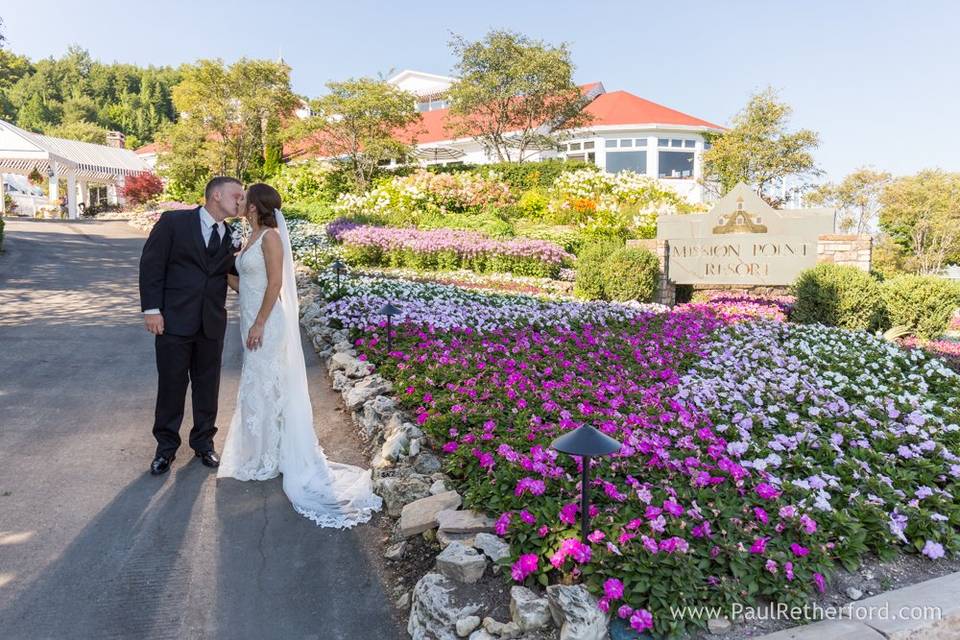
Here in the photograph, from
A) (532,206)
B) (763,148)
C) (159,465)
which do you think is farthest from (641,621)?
(763,148)

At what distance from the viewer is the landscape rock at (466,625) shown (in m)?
2.51

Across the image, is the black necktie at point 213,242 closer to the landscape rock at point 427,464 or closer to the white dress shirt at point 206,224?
the white dress shirt at point 206,224

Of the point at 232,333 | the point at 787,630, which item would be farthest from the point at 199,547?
the point at 232,333

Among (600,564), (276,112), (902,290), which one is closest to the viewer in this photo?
(600,564)

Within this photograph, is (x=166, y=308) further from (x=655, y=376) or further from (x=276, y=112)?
(x=276, y=112)

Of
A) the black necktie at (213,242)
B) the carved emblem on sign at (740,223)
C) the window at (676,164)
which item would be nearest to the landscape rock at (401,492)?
the black necktie at (213,242)

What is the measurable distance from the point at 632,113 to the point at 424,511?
101ft

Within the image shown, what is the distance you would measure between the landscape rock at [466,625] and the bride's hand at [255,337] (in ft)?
7.97

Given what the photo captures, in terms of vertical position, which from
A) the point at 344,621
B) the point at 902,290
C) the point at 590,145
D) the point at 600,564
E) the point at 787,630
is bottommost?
the point at 344,621

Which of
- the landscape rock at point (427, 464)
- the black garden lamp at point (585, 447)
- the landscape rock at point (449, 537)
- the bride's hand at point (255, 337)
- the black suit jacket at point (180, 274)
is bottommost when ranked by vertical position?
the landscape rock at point (449, 537)

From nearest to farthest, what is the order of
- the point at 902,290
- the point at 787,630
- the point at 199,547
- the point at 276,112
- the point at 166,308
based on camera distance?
the point at 787,630
the point at 199,547
the point at 166,308
the point at 902,290
the point at 276,112

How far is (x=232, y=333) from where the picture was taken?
8.02 meters

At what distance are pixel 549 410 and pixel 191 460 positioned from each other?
2641 mm

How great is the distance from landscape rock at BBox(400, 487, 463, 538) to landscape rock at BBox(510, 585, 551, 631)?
0.88 m
